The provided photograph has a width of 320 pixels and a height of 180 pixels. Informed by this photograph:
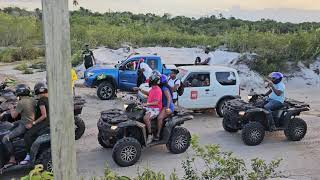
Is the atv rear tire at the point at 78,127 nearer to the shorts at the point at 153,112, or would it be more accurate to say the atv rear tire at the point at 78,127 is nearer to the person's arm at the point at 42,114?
the shorts at the point at 153,112

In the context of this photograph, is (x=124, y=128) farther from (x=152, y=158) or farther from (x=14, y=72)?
(x=14, y=72)

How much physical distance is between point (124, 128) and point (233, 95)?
5.16 meters

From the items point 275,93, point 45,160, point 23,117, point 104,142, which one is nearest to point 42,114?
point 23,117

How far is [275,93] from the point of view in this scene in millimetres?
10250

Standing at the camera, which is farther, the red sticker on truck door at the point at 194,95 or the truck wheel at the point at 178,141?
the red sticker on truck door at the point at 194,95

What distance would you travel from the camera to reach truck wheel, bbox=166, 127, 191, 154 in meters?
9.36

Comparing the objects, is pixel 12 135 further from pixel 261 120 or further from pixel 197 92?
pixel 197 92

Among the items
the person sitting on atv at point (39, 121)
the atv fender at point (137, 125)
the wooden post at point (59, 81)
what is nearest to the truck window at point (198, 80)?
the atv fender at point (137, 125)

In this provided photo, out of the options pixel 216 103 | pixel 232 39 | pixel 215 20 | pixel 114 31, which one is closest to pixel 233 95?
pixel 216 103

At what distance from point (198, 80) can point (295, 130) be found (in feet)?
11.0

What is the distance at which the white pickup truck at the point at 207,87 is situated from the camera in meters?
12.6

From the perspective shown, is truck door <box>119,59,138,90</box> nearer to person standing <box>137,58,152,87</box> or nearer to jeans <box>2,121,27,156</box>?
person standing <box>137,58,152,87</box>

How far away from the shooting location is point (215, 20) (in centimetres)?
5969

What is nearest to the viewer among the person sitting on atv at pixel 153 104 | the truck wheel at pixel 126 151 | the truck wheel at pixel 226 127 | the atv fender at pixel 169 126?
the truck wheel at pixel 126 151
